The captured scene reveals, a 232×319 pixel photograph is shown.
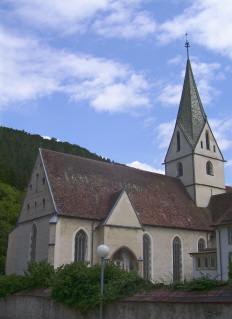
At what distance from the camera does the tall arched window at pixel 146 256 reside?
3281 centimetres

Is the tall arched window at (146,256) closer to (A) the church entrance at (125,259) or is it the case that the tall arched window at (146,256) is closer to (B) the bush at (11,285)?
(A) the church entrance at (125,259)

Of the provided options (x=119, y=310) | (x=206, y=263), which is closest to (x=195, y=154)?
(x=206, y=263)

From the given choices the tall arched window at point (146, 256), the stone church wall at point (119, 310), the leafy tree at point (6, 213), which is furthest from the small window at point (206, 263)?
the leafy tree at point (6, 213)

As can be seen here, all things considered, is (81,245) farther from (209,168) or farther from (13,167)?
(13,167)

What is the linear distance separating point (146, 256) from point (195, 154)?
14.2m

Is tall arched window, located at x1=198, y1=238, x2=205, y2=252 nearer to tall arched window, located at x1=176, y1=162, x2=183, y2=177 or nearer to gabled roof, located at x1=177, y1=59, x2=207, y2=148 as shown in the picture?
tall arched window, located at x1=176, y1=162, x2=183, y2=177

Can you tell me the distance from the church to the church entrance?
77mm

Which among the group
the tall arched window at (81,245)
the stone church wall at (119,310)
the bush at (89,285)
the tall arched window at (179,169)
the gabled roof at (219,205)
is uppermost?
the tall arched window at (179,169)

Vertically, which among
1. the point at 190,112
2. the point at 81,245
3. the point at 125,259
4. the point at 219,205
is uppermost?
the point at 190,112

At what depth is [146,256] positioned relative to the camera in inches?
1307

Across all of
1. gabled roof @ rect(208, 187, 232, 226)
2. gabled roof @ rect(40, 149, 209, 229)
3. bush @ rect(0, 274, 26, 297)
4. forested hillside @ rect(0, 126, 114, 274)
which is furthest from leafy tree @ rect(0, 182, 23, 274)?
gabled roof @ rect(208, 187, 232, 226)

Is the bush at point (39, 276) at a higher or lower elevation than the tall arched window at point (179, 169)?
lower

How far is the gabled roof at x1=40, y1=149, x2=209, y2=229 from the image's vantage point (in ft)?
102

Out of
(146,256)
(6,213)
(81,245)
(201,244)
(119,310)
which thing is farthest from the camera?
(6,213)
